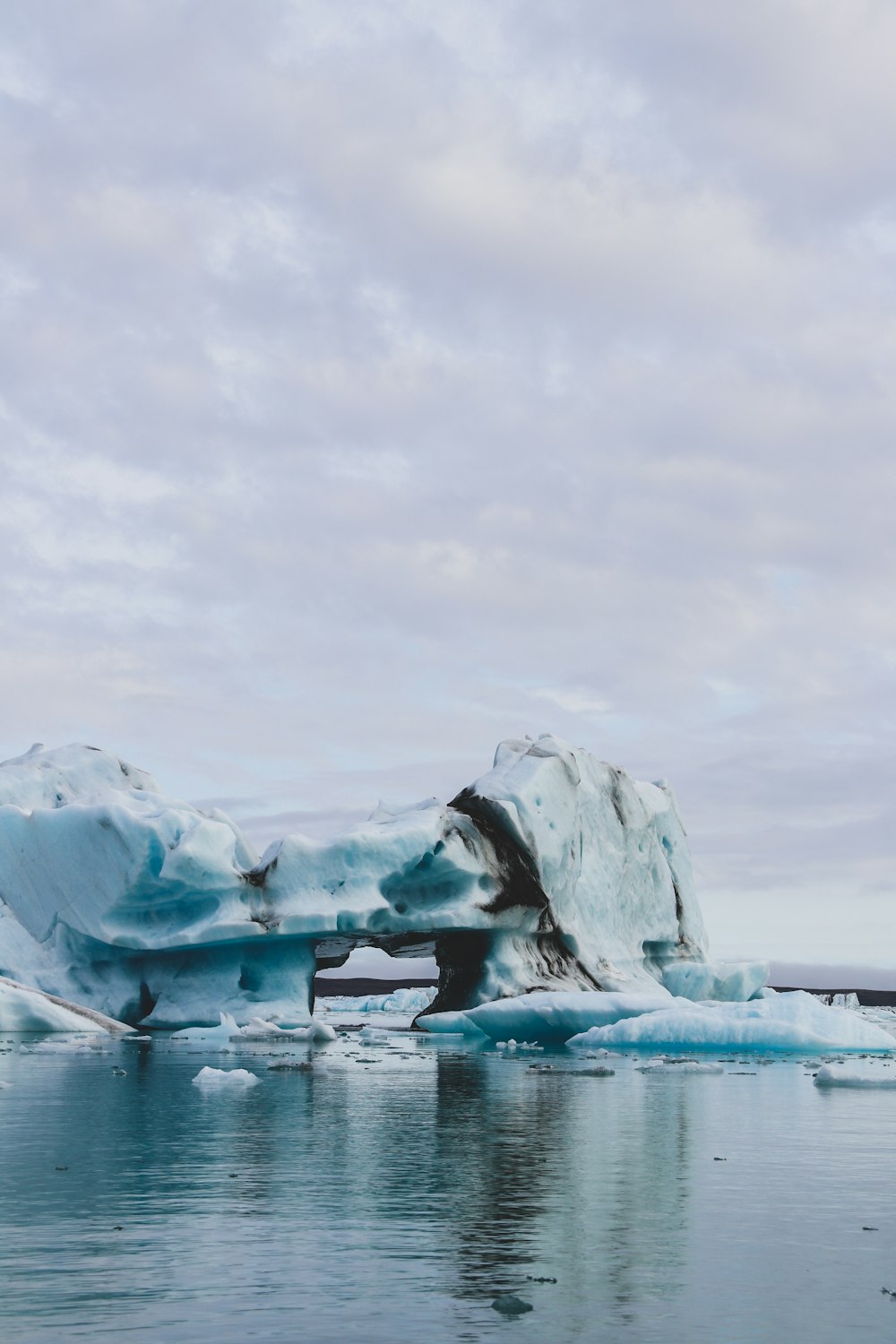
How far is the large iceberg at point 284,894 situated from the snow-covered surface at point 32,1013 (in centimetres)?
273

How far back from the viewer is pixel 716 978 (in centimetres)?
3145

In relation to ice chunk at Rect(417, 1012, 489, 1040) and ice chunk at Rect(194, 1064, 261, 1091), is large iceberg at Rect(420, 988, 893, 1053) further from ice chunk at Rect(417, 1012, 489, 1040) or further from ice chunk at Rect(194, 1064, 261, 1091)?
ice chunk at Rect(194, 1064, 261, 1091)

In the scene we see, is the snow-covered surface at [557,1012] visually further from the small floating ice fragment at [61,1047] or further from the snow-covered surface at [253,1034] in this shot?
the small floating ice fragment at [61,1047]

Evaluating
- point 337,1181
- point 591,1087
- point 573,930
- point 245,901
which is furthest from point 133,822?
point 337,1181

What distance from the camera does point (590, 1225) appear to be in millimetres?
6527

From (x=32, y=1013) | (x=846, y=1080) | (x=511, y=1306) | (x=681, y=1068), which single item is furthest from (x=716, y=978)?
(x=511, y=1306)

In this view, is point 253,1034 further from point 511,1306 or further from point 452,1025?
point 511,1306

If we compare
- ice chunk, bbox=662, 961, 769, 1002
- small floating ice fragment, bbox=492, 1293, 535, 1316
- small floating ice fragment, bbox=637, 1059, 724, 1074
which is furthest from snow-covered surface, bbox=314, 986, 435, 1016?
small floating ice fragment, bbox=492, 1293, 535, 1316

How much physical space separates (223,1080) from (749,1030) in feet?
35.9

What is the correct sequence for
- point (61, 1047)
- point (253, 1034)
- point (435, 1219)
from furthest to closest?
point (253, 1034)
point (61, 1047)
point (435, 1219)

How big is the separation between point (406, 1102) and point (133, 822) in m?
14.1

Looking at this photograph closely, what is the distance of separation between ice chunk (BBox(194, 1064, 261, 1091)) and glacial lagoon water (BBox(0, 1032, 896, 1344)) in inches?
35.1

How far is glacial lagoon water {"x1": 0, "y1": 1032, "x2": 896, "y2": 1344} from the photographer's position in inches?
191

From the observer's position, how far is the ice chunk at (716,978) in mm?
31406
